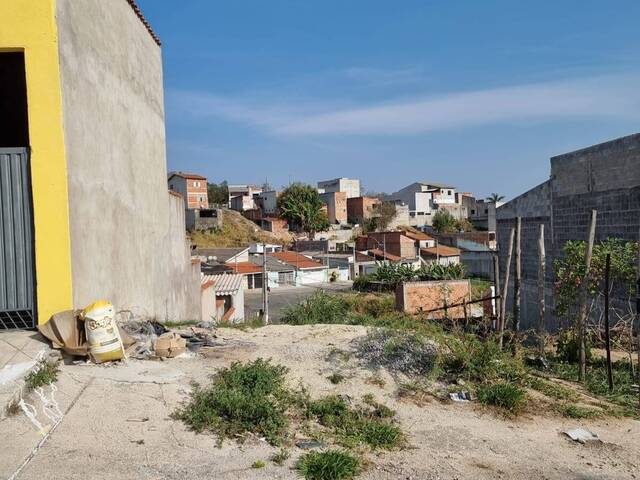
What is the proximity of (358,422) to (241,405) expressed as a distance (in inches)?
44.6

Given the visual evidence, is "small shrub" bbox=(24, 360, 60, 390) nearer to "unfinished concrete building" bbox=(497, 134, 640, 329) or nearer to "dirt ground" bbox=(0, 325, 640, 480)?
"dirt ground" bbox=(0, 325, 640, 480)

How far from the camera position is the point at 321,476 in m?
3.86

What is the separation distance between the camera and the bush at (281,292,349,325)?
1077cm

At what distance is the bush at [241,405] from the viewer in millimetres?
4586

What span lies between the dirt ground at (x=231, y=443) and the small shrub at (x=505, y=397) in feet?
0.49

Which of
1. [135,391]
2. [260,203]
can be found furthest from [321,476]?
[260,203]

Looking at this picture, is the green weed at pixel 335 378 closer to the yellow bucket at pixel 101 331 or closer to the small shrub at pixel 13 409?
the yellow bucket at pixel 101 331

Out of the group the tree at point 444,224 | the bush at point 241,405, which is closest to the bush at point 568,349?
the bush at point 241,405

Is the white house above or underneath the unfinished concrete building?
above

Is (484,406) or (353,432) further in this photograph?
(484,406)

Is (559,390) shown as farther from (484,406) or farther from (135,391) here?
(135,391)

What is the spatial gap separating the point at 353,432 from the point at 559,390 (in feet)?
10.0

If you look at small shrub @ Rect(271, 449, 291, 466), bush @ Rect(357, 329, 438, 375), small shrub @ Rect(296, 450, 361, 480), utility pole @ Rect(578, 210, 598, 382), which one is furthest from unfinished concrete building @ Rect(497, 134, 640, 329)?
small shrub @ Rect(271, 449, 291, 466)

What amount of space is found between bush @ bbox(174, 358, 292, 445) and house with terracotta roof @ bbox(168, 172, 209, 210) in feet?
183
